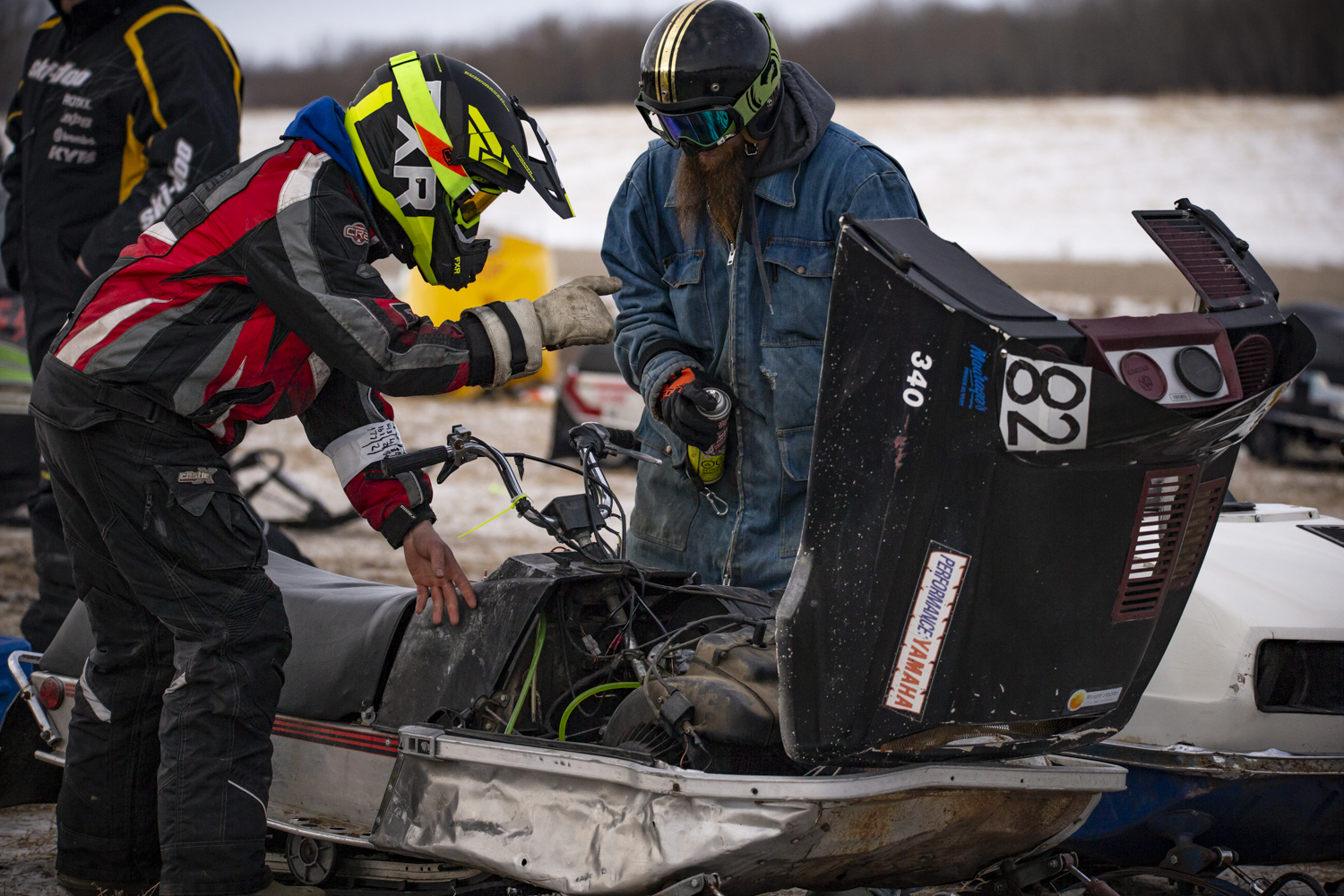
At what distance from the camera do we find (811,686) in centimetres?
223

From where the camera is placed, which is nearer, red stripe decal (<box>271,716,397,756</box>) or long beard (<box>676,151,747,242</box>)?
red stripe decal (<box>271,716,397,756</box>)

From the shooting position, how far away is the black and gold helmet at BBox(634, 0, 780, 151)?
9.66ft

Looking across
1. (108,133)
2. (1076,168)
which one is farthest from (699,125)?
(1076,168)

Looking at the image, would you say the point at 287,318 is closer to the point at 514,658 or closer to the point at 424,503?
the point at 424,503

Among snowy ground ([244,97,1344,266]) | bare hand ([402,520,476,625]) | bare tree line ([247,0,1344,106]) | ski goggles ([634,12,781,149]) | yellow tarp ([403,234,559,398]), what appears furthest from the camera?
bare tree line ([247,0,1344,106])

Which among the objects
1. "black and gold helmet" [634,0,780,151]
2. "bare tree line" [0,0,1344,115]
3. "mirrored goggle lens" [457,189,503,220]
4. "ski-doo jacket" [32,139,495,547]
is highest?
"bare tree line" [0,0,1344,115]

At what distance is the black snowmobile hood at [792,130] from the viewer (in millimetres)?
3154

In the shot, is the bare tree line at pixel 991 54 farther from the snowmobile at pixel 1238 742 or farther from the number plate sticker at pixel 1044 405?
the number plate sticker at pixel 1044 405

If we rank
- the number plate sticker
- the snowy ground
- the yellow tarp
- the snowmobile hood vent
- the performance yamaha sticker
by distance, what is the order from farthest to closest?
the snowy ground → the yellow tarp → the snowmobile hood vent → the performance yamaha sticker → the number plate sticker

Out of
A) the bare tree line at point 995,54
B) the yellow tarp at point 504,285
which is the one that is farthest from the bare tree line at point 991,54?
the yellow tarp at point 504,285

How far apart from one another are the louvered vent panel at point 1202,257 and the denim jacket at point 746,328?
0.74m

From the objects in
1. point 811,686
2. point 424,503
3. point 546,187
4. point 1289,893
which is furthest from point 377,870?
point 1289,893

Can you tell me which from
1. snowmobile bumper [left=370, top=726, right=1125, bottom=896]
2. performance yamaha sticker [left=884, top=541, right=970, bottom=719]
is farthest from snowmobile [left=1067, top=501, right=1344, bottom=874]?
performance yamaha sticker [left=884, top=541, right=970, bottom=719]

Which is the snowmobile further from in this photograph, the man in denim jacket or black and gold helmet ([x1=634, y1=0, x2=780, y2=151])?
black and gold helmet ([x1=634, y1=0, x2=780, y2=151])
